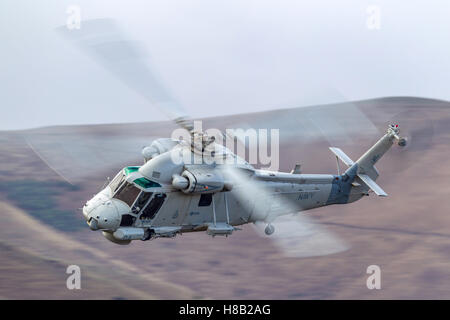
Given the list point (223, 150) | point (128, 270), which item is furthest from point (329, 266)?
point (223, 150)

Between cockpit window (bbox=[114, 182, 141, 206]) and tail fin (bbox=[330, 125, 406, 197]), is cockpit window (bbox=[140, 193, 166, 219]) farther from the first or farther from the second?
tail fin (bbox=[330, 125, 406, 197])

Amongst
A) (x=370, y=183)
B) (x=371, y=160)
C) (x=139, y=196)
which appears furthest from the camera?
(x=371, y=160)

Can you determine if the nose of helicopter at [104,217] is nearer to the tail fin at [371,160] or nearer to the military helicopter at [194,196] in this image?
the military helicopter at [194,196]

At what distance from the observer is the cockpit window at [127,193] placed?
2058cm

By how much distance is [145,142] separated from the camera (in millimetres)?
22250

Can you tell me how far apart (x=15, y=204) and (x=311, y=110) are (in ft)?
89.0

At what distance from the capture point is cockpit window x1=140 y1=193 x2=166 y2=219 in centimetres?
2067

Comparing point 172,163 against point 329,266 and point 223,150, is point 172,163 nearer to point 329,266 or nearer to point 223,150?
point 223,150

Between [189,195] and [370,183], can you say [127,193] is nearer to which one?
[189,195]

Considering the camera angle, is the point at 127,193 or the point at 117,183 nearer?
the point at 127,193

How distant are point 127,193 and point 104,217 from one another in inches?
44.5

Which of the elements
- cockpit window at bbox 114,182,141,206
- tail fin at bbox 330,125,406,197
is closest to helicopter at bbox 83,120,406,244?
cockpit window at bbox 114,182,141,206

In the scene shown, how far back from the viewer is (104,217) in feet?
65.8

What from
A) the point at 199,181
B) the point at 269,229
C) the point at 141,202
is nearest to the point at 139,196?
the point at 141,202
